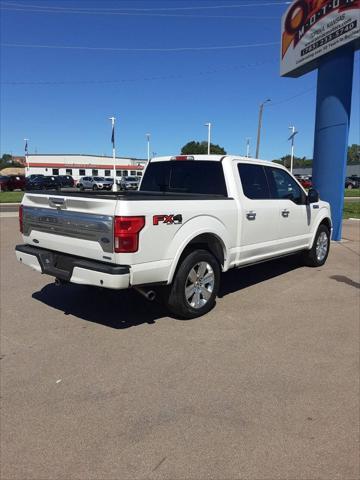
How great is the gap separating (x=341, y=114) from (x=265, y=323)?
740 cm

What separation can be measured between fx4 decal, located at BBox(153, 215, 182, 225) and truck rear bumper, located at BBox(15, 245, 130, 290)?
56cm

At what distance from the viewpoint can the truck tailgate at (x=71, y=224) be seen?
3.87 metres

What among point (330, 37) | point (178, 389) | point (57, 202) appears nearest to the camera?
point (178, 389)

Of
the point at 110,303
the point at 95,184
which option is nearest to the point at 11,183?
the point at 95,184

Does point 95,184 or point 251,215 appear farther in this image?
point 95,184

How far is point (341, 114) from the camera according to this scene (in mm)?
9953

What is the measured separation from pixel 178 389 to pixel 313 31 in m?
10.7

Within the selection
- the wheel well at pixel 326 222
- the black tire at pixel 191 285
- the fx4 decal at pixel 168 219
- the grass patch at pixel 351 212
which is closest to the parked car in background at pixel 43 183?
the grass patch at pixel 351 212

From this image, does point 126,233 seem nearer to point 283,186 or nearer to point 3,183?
point 283,186

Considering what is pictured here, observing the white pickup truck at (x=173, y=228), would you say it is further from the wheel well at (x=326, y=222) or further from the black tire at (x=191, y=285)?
the wheel well at (x=326, y=222)

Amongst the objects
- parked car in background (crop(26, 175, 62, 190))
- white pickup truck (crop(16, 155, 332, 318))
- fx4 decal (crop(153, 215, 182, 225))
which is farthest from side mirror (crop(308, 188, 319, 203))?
parked car in background (crop(26, 175, 62, 190))

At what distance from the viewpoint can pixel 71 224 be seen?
13.9 feet

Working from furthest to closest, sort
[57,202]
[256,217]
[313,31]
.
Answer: [313,31]
[256,217]
[57,202]

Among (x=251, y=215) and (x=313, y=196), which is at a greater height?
(x=313, y=196)
